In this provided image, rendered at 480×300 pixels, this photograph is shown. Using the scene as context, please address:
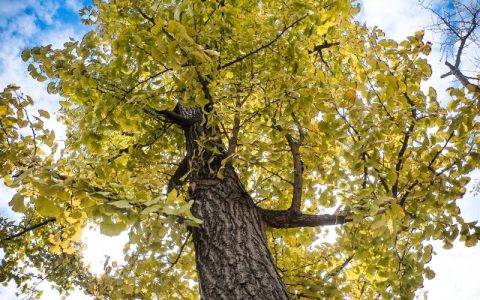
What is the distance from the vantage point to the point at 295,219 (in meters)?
2.92

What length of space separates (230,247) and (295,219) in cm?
69

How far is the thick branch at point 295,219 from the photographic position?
9.36 ft

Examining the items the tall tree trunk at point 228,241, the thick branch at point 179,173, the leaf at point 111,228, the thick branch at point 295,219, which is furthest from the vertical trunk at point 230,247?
the leaf at point 111,228

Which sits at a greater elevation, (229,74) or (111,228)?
(229,74)

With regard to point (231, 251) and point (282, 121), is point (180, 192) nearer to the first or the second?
point (231, 251)

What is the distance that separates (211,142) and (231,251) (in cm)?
107

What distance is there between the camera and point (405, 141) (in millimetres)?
2580

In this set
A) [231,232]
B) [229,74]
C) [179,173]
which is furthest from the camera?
[179,173]

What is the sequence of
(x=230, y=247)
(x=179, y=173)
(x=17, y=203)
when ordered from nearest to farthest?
(x=17, y=203)
(x=230, y=247)
(x=179, y=173)

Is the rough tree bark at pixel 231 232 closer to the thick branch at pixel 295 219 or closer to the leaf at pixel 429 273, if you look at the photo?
the thick branch at pixel 295 219

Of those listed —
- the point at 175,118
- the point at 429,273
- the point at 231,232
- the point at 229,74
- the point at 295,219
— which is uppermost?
the point at 229,74

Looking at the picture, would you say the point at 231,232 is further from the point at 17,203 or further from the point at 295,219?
the point at 17,203

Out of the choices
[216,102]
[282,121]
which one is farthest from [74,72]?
[282,121]

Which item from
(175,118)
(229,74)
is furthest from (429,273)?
(175,118)
